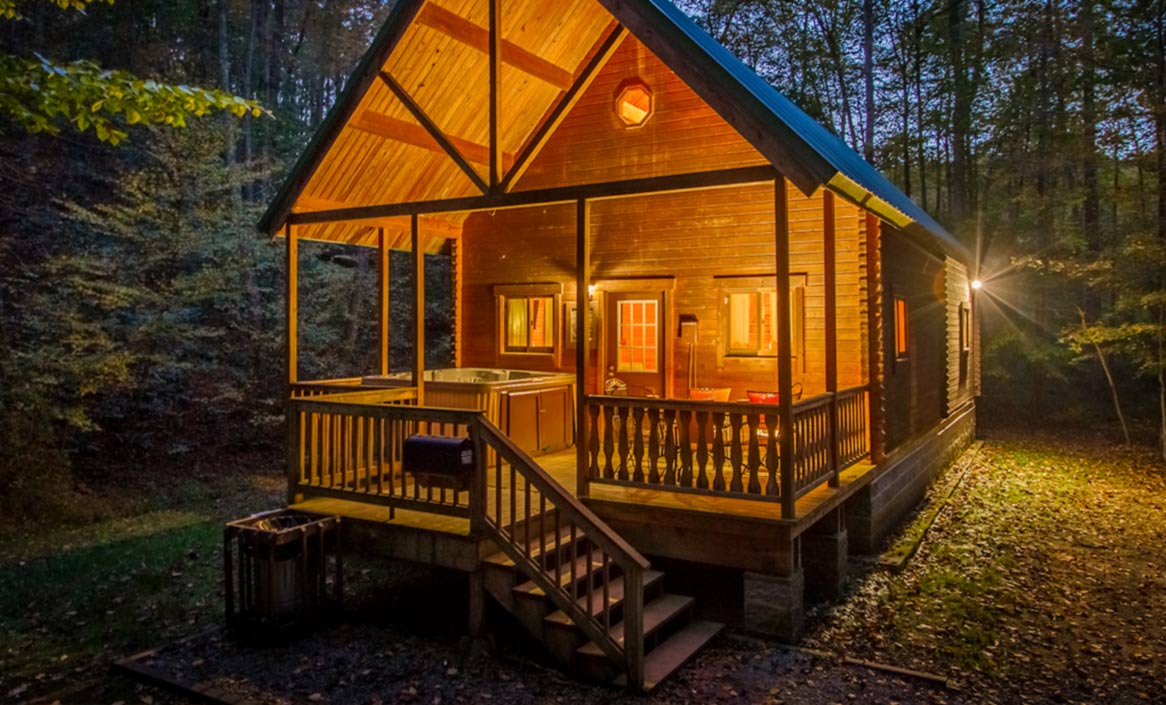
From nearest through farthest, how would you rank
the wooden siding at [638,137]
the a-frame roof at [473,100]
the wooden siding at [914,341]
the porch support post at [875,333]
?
the a-frame roof at [473,100]
the porch support post at [875,333]
the wooden siding at [914,341]
the wooden siding at [638,137]

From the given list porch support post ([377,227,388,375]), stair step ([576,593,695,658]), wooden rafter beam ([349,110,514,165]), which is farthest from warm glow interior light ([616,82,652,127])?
stair step ([576,593,695,658])

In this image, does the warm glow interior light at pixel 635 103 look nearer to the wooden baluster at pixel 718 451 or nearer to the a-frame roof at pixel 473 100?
the a-frame roof at pixel 473 100

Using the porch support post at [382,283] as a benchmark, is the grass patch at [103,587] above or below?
below

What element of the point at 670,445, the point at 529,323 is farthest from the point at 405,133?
the point at 670,445

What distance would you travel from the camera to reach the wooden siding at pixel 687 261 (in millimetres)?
8977

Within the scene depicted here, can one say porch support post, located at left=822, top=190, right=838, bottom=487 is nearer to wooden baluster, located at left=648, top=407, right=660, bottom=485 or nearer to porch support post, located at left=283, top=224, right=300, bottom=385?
wooden baluster, located at left=648, top=407, right=660, bottom=485

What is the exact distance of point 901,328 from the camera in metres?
10.4

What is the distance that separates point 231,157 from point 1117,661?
1708 centimetres

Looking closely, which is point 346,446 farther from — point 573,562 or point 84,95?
point 84,95

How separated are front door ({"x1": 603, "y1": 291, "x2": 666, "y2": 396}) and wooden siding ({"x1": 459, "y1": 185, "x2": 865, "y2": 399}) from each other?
0.21 metres

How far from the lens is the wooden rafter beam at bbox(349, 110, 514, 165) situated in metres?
8.20

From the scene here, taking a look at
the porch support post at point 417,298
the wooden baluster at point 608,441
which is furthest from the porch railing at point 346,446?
the wooden baluster at point 608,441

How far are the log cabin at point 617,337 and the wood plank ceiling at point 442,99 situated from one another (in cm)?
4

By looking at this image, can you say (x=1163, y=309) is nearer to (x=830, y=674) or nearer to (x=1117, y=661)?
(x=1117, y=661)
